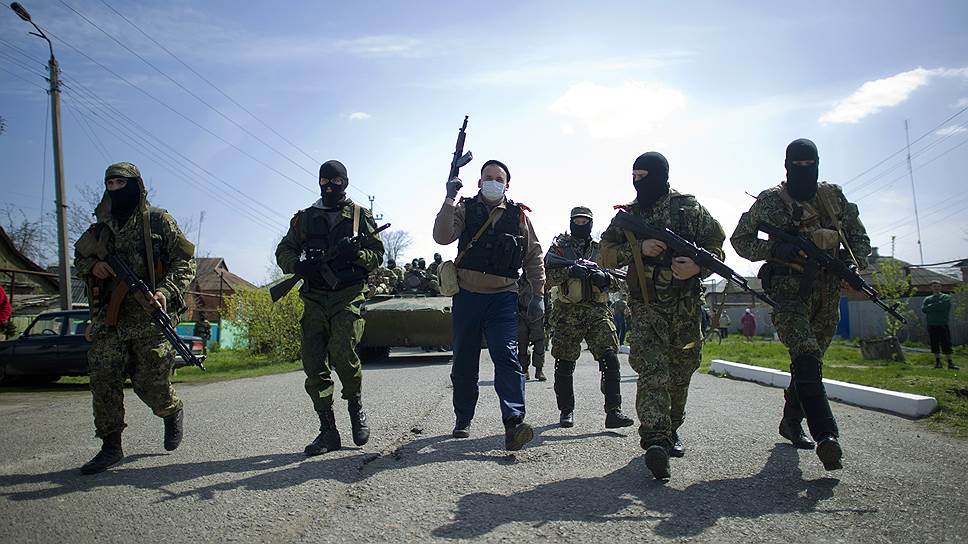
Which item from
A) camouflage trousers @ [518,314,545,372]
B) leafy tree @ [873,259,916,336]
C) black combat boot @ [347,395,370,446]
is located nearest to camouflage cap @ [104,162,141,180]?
black combat boot @ [347,395,370,446]

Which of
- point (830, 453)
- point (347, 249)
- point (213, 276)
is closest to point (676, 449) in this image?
point (830, 453)

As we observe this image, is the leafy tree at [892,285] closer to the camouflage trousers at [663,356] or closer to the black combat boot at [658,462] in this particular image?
the camouflage trousers at [663,356]

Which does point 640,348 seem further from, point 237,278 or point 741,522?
point 237,278

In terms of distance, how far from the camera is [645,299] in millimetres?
3908

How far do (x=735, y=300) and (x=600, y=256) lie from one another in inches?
1994

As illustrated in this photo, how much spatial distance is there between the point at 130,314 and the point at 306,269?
1.12 meters

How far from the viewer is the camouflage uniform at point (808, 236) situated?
391cm

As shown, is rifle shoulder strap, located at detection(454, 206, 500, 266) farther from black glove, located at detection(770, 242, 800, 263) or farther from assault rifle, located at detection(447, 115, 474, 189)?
black glove, located at detection(770, 242, 800, 263)

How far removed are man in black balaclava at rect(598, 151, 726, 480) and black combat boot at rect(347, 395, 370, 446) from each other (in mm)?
1867

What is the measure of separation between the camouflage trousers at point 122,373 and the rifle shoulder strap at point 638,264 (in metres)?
3.03

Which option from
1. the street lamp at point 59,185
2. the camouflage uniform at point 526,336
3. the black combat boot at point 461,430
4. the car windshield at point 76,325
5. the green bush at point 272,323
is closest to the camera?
the black combat boot at point 461,430

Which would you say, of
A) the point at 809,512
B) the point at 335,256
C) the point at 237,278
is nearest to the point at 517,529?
the point at 809,512

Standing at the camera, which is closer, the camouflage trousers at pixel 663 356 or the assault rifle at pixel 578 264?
the camouflage trousers at pixel 663 356

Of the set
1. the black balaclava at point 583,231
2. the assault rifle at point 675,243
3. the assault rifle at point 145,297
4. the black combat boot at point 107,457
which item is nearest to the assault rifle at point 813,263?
the assault rifle at point 675,243
